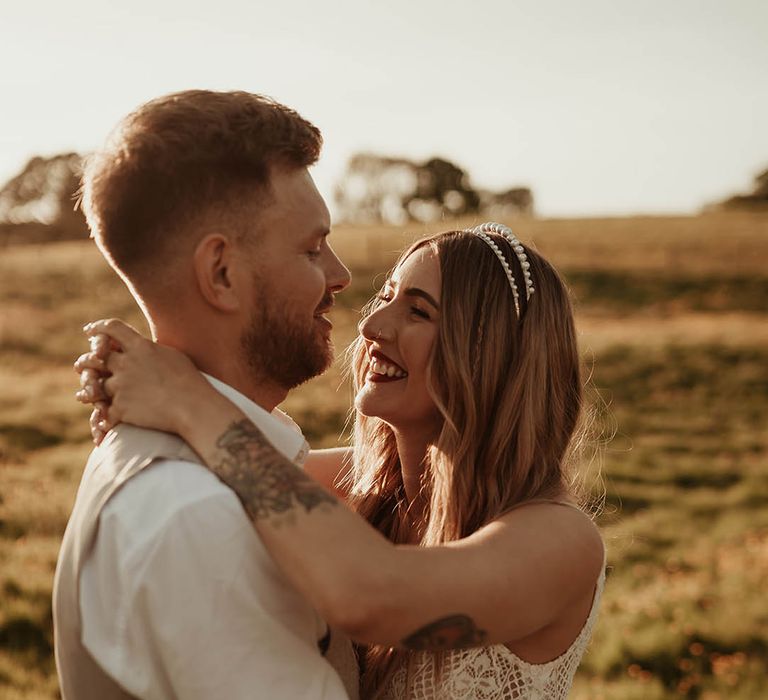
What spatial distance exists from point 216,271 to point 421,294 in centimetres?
127

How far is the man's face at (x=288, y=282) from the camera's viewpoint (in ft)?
9.06

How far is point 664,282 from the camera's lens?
3381 centimetres

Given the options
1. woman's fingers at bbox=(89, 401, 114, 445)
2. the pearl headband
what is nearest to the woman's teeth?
the pearl headband

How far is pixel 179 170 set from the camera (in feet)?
8.64

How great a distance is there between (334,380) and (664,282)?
18.8 metres

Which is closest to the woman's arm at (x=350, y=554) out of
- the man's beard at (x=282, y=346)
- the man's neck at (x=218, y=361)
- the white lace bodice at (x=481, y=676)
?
the man's neck at (x=218, y=361)

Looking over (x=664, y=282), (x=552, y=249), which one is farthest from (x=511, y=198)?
(x=664, y=282)

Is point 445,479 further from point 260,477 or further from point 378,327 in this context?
point 260,477

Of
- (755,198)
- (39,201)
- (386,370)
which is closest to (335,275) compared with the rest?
(386,370)

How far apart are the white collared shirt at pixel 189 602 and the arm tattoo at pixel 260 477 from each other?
0.06 meters

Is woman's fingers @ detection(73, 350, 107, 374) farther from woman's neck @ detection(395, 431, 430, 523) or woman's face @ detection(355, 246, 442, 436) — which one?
woman's neck @ detection(395, 431, 430, 523)

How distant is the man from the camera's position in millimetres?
2275

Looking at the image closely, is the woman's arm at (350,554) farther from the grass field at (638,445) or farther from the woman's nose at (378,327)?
the grass field at (638,445)

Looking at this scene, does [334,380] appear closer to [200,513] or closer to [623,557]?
[623,557]
